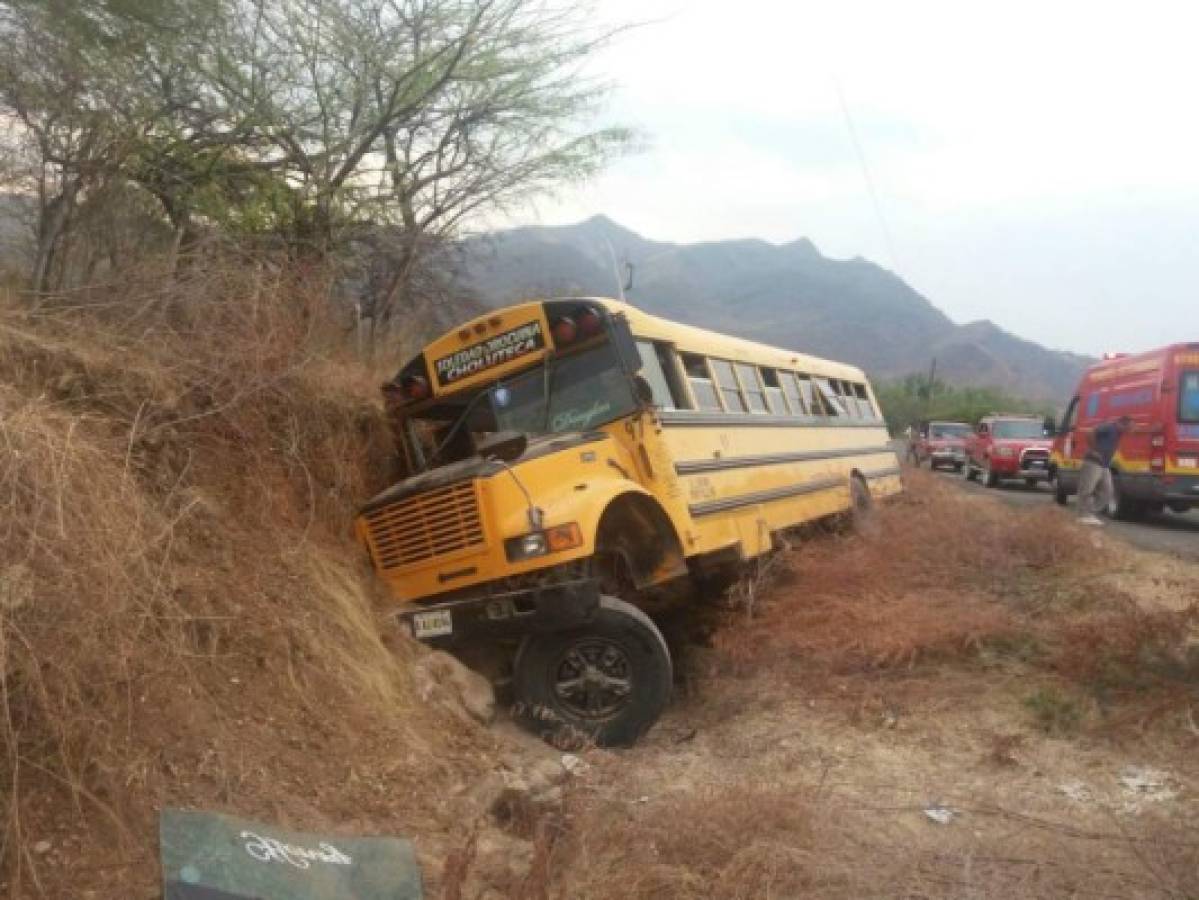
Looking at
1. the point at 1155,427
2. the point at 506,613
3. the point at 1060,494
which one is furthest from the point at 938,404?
the point at 506,613

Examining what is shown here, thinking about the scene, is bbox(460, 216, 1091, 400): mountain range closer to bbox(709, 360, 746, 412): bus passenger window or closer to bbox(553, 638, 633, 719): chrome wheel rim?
bbox(709, 360, 746, 412): bus passenger window

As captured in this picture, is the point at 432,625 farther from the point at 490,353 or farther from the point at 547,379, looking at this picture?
the point at 490,353

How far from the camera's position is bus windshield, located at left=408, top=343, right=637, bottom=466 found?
728cm

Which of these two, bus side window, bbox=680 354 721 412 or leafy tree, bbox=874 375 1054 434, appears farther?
leafy tree, bbox=874 375 1054 434

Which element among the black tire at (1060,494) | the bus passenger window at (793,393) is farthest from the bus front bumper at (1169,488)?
the bus passenger window at (793,393)

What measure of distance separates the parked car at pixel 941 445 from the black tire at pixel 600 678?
2629 centimetres

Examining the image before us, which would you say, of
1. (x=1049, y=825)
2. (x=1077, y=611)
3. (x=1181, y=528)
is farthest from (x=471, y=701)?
(x=1181, y=528)

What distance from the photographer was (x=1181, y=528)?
1522 cm

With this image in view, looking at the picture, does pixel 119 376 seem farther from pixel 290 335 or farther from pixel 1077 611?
pixel 1077 611

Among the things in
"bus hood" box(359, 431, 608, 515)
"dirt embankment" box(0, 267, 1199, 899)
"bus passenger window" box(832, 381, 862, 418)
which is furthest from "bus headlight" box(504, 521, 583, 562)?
"bus passenger window" box(832, 381, 862, 418)

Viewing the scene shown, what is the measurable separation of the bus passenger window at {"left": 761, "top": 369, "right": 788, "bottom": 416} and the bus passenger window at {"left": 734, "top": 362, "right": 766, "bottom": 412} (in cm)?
17

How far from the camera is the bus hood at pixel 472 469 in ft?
20.3

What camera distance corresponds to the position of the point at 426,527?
20.9 ft

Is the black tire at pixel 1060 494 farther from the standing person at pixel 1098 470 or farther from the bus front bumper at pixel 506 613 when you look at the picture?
the bus front bumper at pixel 506 613
